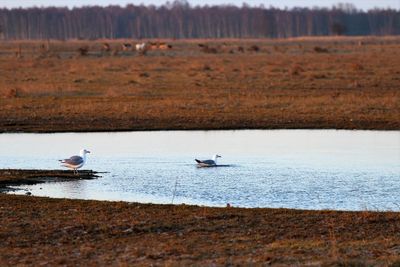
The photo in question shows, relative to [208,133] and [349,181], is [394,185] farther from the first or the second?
[208,133]

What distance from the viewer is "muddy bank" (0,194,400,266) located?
11.4 m

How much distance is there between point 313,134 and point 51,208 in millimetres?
14434

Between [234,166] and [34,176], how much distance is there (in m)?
4.75

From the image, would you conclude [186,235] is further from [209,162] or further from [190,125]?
[190,125]

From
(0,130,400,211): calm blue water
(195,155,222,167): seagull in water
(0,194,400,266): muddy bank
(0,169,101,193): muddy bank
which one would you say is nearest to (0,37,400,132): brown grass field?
(0,130,400,211): calm blue water

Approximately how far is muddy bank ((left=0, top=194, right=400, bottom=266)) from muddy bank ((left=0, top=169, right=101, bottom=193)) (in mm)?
3100

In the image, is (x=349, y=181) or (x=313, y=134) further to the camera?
(x=313, y=134)

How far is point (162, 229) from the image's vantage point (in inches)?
527

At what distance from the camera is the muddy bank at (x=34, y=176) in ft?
62.5

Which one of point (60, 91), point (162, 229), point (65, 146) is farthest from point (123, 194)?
point (60, 91)

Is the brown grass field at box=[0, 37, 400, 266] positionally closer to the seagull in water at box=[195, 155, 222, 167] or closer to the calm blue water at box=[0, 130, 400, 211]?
the calm blue water at box=[0, 130, 400, 211]

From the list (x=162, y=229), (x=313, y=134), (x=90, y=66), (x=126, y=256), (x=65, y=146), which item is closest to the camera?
(x=126, y=256)

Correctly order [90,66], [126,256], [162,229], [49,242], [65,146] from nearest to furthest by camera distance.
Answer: [126,256]
[49,242]
[162,229]
[65,146]
[90,66]

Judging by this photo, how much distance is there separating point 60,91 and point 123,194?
23.6m
